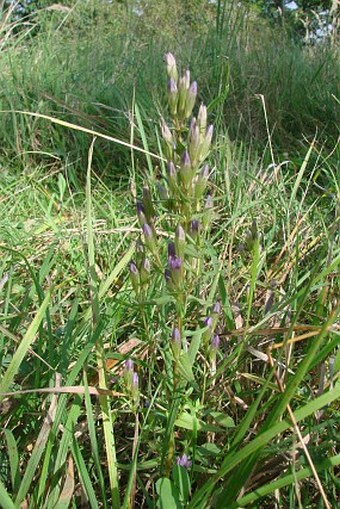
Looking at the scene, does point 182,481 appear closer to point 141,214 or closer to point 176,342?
point 176,342

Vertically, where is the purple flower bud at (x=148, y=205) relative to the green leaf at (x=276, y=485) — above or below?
above

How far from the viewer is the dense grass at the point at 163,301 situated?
2.68ft

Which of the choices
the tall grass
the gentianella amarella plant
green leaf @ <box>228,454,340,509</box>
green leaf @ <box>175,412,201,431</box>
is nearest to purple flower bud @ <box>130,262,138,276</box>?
the gentianella amarella plant

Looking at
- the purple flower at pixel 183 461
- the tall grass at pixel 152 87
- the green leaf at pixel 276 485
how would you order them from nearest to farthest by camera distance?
the green leaf at pixel 276 485, the purple flower at pixel 183 461, the tall grass at pixel 152 87

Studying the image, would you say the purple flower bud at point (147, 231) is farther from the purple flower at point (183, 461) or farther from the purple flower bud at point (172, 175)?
the purple flower at point (183, 461)

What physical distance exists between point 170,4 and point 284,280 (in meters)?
3.98

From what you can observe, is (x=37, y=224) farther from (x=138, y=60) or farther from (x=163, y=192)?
(x=138, y=60)

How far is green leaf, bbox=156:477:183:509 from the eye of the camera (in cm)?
76

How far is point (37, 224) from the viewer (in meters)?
1.79

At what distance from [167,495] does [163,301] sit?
0.27 metres

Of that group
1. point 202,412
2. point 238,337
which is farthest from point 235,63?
point 202,412

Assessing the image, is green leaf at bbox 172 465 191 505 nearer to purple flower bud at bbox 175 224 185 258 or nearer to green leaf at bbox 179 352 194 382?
green leaf at bbox 179 352 194 382

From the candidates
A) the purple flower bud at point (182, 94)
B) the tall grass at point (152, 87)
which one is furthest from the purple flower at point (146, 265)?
the tall grass at point (152, 87)

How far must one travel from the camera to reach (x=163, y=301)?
2.56 feet
